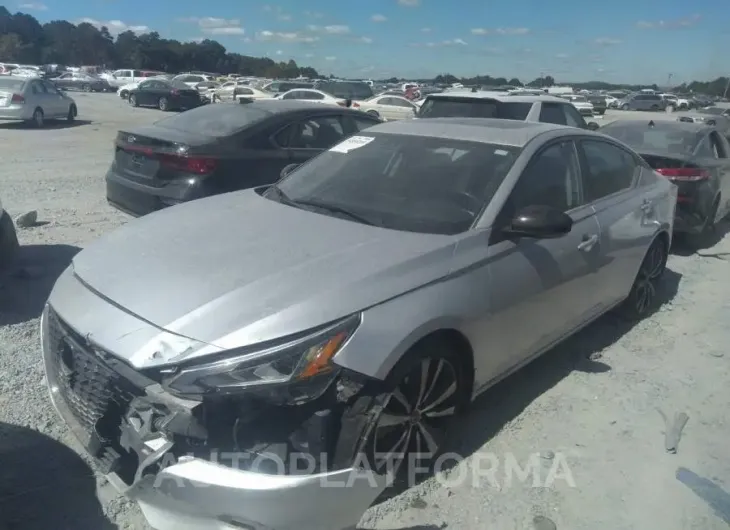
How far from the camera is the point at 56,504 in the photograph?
2812 millimetres

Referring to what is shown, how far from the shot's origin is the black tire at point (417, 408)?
106 inches

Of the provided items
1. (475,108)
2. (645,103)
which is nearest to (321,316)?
(475,108)

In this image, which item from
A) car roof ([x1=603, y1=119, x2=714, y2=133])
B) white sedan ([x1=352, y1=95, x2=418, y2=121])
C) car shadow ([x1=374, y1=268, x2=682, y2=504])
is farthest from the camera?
white sedan ([x1=352, y1=95, x2=418, y2=121])

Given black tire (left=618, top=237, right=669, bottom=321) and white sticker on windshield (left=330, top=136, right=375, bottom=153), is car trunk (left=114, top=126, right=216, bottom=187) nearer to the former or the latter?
white sticker on windshield (left=330, top=136, right=375, bottom=153)

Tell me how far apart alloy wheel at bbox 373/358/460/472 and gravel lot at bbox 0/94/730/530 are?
24cm

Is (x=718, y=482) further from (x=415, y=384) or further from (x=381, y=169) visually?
(x=381, y=169)

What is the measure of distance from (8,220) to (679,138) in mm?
7631

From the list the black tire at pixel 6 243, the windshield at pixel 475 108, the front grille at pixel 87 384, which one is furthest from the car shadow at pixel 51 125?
the front grille at pixel 87 384

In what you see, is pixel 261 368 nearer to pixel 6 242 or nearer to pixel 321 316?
pixel 321 316

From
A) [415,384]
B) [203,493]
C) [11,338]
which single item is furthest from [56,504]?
[11,338]

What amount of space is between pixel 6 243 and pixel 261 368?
12.7 feet

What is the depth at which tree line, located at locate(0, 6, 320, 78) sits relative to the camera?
287ft

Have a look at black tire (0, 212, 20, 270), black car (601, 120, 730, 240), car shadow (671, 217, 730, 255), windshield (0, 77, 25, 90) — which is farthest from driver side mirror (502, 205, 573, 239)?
windshield (0, 77, 25, 90)

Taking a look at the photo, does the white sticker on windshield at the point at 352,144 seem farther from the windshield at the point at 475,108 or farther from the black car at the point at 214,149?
the windshield at the point at 475,108
